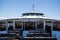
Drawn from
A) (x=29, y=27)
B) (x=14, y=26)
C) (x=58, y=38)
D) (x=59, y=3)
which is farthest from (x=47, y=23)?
(x=58, y=38)

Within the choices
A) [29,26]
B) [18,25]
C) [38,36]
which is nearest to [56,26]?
[29,26]

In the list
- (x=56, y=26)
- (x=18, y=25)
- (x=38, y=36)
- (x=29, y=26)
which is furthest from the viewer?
(x=18, y=25)

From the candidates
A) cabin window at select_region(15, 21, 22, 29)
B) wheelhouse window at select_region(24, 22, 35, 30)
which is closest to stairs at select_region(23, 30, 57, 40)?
wheelhouse window at select_region(24, 22, 35, 30)

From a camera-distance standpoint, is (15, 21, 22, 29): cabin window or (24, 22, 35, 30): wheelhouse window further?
(15, 21, 22, 29): cabin window

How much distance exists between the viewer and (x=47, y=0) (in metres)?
7.24

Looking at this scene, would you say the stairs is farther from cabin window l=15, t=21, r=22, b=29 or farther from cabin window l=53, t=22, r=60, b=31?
cabin window l=15, t=21, r=22, b=29

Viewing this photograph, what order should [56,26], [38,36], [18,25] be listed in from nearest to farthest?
[38,36] < [56,26] < [18,25]

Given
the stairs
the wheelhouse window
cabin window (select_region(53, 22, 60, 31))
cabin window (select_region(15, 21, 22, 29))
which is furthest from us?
cabin window (select_region(15, 21, 22, 29))

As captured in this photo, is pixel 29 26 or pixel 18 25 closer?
pixel 29 26

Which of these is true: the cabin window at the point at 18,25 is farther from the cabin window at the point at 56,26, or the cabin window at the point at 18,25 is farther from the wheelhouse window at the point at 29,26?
the cabin window at the point at 56,26

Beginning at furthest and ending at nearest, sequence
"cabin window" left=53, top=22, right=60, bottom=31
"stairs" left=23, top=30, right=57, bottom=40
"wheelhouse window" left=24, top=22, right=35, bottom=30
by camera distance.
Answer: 1. "wheelhouse window" left=24, top=22, right=35, bottom=30
2. "cabin window" left=53, top=22, right=60, bottom=31
3. "stairs" left=23, top=30, right=57, bottom=40

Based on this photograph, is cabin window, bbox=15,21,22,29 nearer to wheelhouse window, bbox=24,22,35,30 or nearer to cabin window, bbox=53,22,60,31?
wheelhouse window, bbox=24,22,35,30

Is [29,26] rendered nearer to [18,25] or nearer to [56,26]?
[18,25]

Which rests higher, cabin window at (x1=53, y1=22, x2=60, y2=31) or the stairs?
cabin window at (x1=53, y1=22, x2=60, y2=31)
